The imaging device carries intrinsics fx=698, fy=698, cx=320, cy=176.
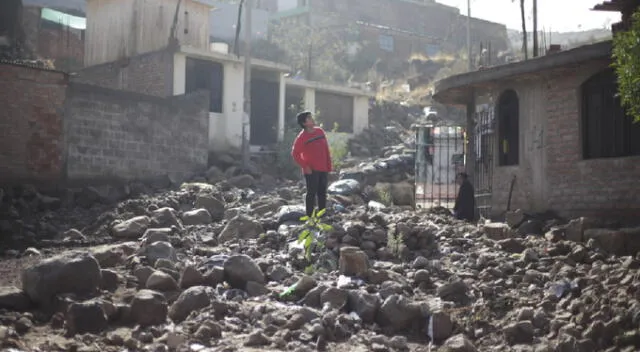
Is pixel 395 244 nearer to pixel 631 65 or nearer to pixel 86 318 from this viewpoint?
pixel 631 65

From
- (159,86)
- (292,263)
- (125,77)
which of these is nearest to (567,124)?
(292,263)

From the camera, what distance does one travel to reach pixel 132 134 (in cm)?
1619

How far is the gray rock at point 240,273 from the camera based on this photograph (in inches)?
276

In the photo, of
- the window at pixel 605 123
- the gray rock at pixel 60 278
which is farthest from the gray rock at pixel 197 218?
the window at pixel 605 123

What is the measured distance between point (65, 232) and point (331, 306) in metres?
6.14

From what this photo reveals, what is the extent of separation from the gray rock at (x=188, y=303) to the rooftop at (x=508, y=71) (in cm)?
602

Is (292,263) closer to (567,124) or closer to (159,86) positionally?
(567,124)

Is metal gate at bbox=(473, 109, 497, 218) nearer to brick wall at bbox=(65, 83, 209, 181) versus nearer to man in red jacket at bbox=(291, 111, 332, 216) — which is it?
man in red jacket at bbox=(291, 111, 332, 216)

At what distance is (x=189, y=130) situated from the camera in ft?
58.7

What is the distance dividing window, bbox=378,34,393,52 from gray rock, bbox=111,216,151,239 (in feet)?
105

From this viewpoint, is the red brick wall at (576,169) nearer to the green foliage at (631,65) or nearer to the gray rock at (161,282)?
the green foliage at (631,65)

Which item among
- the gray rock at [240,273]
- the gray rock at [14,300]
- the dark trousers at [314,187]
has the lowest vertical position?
the gray rock at [14,300]

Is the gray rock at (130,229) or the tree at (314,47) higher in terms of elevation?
the tree at (314,47)

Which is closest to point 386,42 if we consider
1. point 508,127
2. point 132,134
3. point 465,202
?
point 132,134
